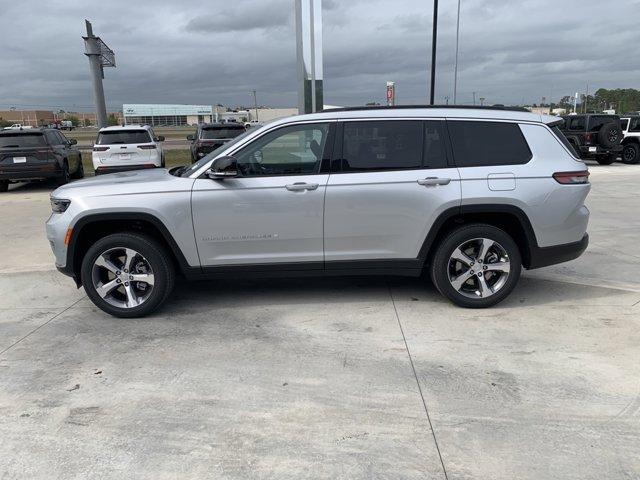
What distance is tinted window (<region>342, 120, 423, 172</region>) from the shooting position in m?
4.84

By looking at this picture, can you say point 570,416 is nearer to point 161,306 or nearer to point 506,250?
point 506,250

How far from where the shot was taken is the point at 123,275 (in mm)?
4863

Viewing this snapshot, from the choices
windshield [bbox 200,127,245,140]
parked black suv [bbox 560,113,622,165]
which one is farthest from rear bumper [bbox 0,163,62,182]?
parked black suv [bbox 560,113,622,165]

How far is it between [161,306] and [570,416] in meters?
3.59

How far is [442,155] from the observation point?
4.89 metres

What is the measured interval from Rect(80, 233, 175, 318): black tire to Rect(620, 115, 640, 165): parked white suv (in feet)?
69.2

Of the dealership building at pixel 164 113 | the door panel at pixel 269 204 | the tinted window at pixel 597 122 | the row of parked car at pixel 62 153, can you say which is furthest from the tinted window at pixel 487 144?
the dealership building at pixel 164 113

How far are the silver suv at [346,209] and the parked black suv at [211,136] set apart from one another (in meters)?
12.5

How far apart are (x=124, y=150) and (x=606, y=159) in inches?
699

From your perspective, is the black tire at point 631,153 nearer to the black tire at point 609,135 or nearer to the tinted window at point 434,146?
the black tire at point 609,135

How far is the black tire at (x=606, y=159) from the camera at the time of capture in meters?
20.9

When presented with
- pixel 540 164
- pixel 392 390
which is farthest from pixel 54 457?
pixel 540 164

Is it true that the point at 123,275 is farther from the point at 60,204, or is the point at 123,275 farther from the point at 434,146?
the point at 434,146

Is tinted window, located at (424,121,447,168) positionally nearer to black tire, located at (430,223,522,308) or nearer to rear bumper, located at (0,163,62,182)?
black tire, located at (430,223,522,308)
